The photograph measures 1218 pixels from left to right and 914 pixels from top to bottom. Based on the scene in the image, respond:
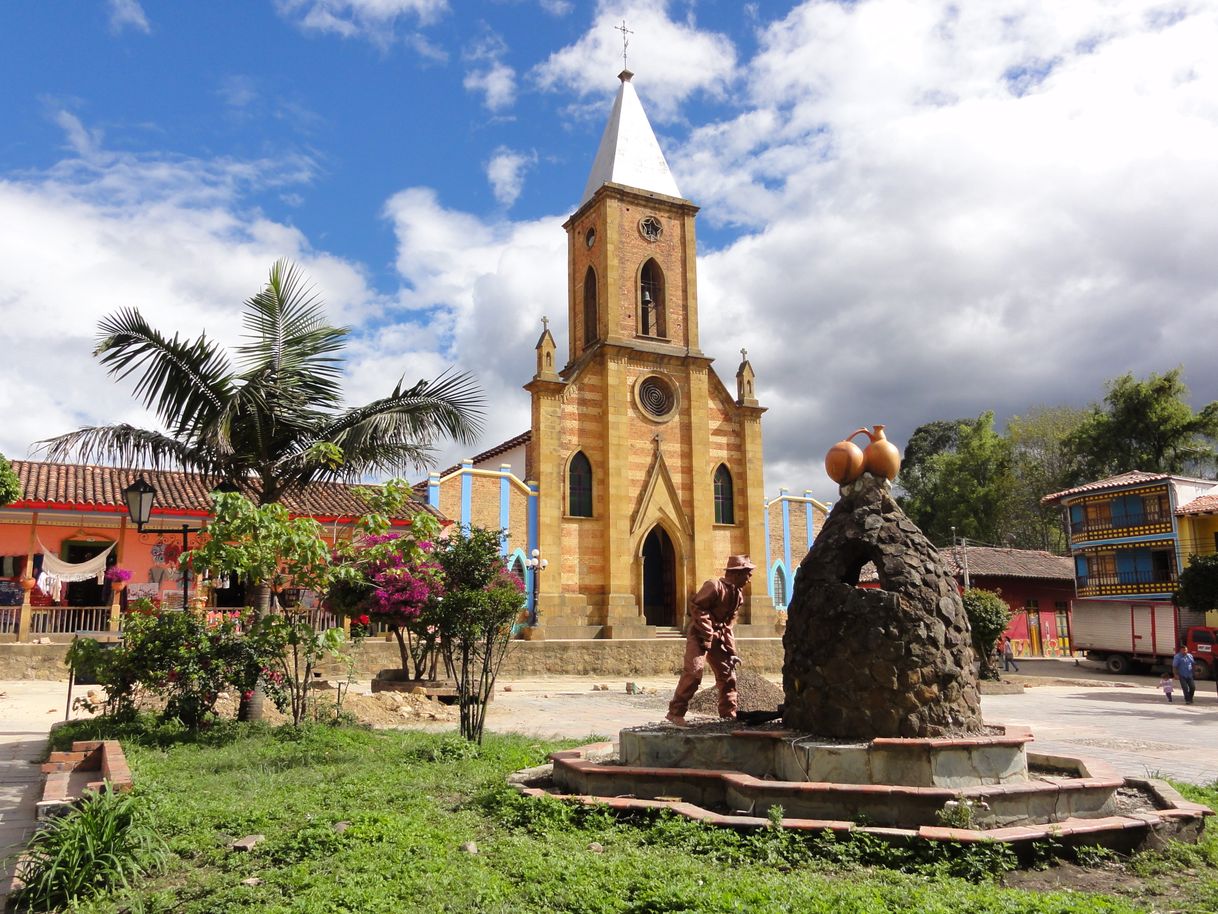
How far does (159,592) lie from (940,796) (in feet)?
71.6

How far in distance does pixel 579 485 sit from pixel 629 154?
39.4 feet

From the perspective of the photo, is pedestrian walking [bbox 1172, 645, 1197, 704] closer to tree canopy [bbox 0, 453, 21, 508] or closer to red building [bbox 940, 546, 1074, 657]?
red building [bbox 940, 546, 1074, 657]

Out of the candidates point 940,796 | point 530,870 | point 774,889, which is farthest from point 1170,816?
point 530,870

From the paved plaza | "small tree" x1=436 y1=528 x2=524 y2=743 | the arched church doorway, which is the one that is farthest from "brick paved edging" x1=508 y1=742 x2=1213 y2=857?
the arched church doorway

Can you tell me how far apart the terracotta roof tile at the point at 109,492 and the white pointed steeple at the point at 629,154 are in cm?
1412

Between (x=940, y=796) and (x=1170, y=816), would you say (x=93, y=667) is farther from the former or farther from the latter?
(x=1170, y=816)

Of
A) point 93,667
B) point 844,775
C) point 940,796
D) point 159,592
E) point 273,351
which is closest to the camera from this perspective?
point 940,796

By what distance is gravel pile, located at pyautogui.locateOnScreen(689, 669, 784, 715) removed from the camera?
47.8ft

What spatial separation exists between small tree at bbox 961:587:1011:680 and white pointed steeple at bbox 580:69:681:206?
16936mm

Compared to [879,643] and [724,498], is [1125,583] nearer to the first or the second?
[724,498]

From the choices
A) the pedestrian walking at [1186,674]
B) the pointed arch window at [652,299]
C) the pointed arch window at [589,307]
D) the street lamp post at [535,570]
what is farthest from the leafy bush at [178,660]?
the pointed arch window at [652,299]

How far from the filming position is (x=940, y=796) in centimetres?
570

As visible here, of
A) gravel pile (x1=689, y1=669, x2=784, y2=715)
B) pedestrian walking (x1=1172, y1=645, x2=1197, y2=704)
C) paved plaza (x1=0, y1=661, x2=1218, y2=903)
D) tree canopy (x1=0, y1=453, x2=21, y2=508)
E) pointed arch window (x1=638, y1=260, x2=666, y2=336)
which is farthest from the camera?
pointed arch window (x1=638, y1=260, x2=666, y2=336)

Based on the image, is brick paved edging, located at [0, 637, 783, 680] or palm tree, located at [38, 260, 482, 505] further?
brick paved edging, located at [0, 637, 783, 680]
